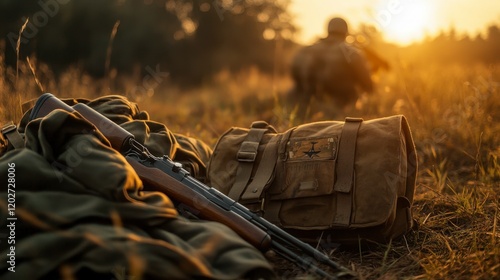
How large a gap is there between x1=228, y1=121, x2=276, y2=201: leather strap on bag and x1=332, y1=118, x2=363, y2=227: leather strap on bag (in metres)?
0.59

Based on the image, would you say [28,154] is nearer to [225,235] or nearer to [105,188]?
[105,188]

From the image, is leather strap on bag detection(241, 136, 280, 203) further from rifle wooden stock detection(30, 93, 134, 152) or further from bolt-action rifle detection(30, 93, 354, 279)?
rifle wooden stock detection(30, 93, 134, 152)

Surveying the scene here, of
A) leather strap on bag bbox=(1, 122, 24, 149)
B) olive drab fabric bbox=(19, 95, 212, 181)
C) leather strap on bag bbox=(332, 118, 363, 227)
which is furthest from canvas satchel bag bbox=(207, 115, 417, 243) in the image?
leather strap on bag bbox=(1, 122, 24, 149)

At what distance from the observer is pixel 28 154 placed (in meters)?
2.55

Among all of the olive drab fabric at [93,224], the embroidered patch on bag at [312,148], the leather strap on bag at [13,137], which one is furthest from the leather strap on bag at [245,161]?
the leather strap on bag at [13,137]

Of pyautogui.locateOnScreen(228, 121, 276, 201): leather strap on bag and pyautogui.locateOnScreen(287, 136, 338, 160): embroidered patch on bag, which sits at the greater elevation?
pyautogui.locateOnScreen(287, 136, 338, 160): embroidered patch on bag

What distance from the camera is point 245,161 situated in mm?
3559

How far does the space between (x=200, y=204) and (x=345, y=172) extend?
924mm

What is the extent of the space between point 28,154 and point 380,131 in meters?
1.96

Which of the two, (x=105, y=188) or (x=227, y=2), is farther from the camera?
(x=227, y=2)

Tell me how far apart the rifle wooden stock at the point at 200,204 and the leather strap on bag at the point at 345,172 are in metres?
0.59

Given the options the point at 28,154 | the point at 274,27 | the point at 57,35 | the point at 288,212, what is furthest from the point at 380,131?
the point at 274,27

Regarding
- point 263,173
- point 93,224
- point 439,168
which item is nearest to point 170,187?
point 93,224

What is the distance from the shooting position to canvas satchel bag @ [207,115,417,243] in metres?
3.07
